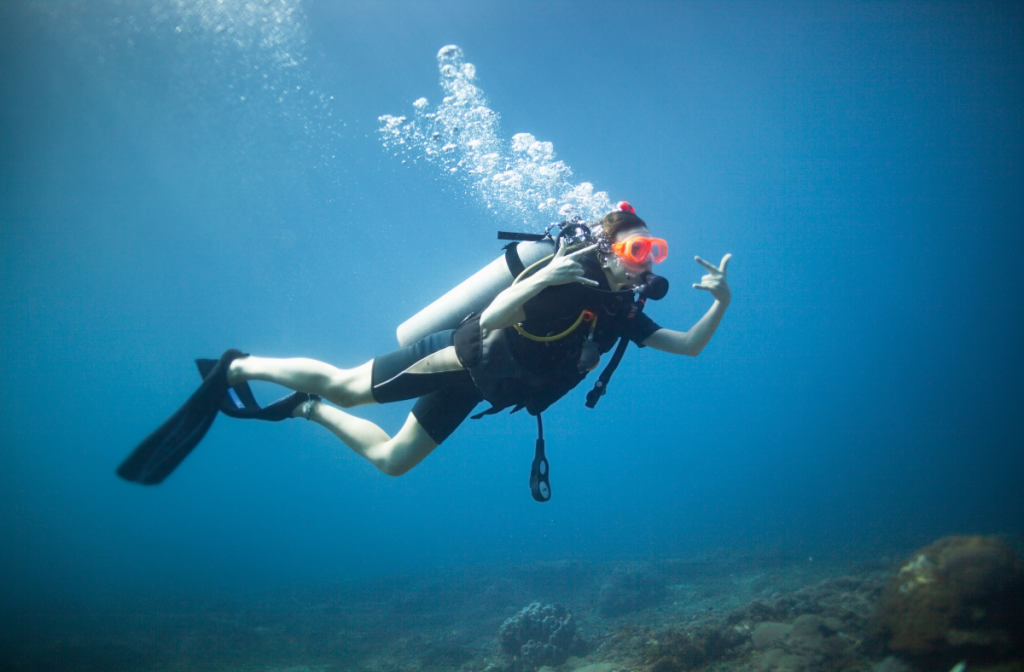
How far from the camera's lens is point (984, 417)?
224 ft

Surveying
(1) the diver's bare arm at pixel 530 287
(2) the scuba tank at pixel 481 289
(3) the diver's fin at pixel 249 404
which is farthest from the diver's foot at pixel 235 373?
(1) the diver's bare arm at pixel 530 287

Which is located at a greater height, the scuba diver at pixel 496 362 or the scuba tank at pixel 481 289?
the scuba tank at pixel 481 289

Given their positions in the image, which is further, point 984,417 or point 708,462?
point 708,462

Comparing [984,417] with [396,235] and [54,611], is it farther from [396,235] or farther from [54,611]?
[54,611]

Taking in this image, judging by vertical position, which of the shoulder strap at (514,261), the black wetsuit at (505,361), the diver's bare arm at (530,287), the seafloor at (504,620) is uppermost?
the shoulder strap at (514,261)

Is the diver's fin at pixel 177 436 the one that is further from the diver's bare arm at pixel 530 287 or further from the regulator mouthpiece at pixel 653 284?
the regulator mouthpiece at pixel 653 284

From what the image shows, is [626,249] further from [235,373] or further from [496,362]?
[235,373]

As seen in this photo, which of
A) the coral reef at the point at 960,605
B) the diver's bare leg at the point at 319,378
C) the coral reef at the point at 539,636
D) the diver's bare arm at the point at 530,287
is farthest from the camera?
the coral reef at the point at 539,636

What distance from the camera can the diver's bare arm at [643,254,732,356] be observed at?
12.5 feet

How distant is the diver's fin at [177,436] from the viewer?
11.0 ft

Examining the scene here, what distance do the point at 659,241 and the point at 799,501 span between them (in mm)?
59457

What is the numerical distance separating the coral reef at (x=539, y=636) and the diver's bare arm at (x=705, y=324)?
28.1 ft

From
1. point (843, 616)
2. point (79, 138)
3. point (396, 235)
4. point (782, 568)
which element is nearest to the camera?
point (843, 616)

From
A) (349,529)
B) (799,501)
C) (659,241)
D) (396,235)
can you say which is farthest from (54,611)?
(349,529)
